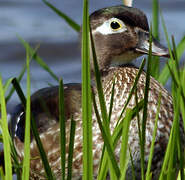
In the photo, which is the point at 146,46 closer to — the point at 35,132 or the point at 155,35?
the point at 155,35

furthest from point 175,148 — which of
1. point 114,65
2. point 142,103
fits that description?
point 114,65

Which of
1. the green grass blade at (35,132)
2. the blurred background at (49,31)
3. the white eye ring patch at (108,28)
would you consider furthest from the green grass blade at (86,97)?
the blurred background at (49,31)

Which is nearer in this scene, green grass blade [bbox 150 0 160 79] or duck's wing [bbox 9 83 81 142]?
duck's wing [bbox 9 83 81 142]

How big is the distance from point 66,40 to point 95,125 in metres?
4.12

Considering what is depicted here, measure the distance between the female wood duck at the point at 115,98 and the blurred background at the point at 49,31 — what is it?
2.76 metres

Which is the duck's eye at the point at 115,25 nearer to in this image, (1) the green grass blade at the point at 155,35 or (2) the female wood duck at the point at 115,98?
(2) the female wood duck at the point at 115,98

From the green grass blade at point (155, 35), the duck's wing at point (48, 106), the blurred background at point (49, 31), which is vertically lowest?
the blurred background at point (49, 31)

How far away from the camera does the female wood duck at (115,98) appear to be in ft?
11.5

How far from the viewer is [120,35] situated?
13.2 feet

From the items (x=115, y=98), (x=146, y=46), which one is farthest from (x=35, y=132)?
(x=146, y=46)

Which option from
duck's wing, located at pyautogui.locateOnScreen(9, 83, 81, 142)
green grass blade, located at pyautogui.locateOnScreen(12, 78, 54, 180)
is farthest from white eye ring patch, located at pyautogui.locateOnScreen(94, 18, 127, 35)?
green grass blade, located at pyautogui.locateOnScreen(12, 78, 54, 180)

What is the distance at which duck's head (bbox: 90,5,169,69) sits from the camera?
12.7 ft

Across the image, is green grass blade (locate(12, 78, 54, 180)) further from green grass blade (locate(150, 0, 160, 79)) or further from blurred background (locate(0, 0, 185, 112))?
blurred background (locate(0, 0, 185, 112))

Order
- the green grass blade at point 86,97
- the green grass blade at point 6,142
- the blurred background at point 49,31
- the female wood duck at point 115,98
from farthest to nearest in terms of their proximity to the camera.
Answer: the blurred background at point 49,31
the female wood duck at point 115,98
the green grass blade at point 6,142
the green grass blade at point 86,97
